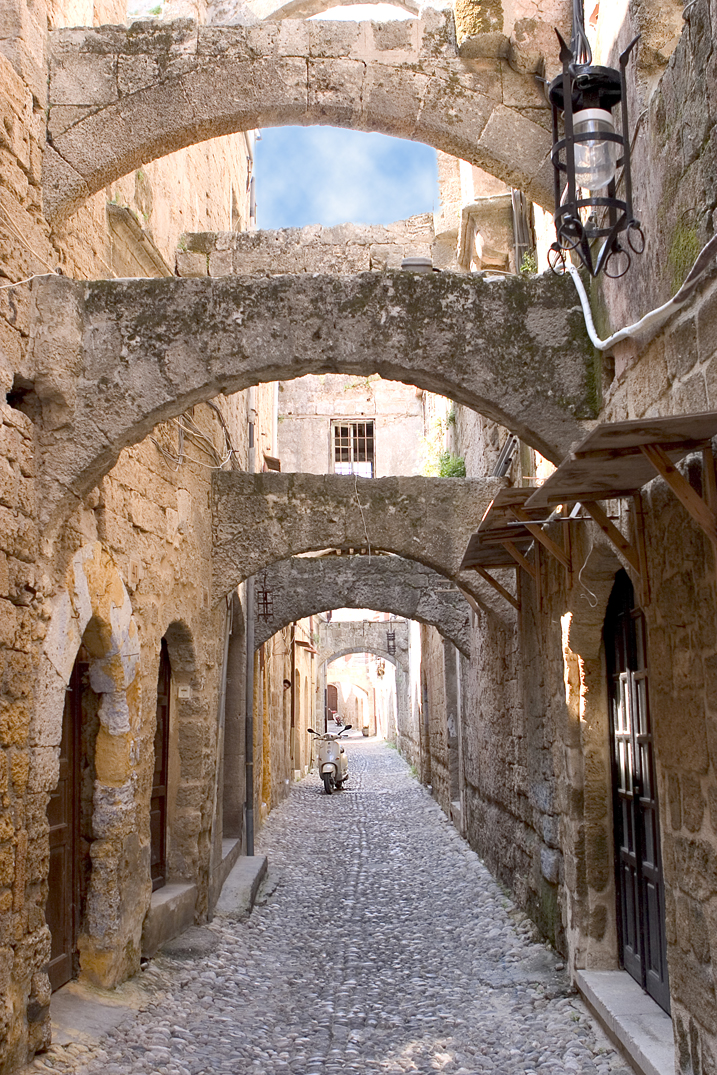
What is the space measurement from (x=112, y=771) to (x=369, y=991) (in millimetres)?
1843

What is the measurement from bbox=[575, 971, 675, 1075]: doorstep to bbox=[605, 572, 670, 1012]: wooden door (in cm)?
6

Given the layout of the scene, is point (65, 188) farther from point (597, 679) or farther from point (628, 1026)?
point (628, 1026)

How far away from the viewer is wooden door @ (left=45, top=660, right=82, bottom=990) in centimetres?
460

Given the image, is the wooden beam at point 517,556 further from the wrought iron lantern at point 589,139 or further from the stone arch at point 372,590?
the stone arch at point 372,590

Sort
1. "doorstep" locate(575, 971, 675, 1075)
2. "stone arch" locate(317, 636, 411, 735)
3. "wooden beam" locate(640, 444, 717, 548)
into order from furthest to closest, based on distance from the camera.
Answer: "stone arch" locate(317, 636, 411, 735), "doorstep" locate(575, 971, 675, 1075), "wooden beam" locate(640, 444, 717, 548)

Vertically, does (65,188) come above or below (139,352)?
above

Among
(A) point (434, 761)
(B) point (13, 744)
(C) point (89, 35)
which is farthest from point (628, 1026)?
(A) point (434, 761)

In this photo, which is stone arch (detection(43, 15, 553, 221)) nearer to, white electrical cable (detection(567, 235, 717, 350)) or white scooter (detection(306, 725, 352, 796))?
white electrical cable (detection(567, 235, 717, 350))

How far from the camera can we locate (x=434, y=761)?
→ 14.1m

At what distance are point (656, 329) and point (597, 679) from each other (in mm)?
2355

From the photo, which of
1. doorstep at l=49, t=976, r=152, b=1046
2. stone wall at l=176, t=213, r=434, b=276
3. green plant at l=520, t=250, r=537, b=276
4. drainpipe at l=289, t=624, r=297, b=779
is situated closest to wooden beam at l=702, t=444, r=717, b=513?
doorstep at l=49, t=976, r=152, b=1046

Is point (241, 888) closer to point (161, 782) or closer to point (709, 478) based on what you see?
point (161, 782)

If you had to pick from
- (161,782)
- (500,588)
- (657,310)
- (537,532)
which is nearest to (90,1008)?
(161,782)

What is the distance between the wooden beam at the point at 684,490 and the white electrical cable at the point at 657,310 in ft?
1.66
